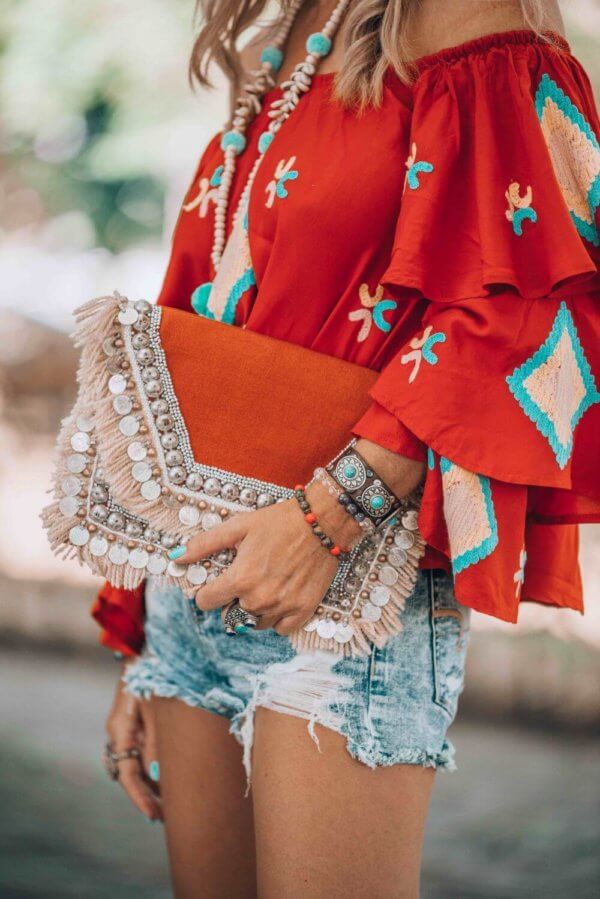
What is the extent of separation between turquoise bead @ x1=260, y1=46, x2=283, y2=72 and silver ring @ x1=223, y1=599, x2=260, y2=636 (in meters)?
0.83

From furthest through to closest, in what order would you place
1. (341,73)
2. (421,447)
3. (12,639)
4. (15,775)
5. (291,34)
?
(12,639) < (15,775) < (291,34) < (341,73) < (421,447)

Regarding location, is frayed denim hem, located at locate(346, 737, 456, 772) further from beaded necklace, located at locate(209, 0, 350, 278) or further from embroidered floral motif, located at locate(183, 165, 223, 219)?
embroidered floral motif, located at locate(183, 165, 223, 219)

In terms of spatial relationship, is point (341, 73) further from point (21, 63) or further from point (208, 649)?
point (21, 63)

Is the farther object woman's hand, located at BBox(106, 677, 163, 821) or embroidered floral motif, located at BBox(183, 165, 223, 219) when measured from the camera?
woman's hand, located at BBox(106, 677, 163, 821)

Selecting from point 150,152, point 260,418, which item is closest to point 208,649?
point 260,418

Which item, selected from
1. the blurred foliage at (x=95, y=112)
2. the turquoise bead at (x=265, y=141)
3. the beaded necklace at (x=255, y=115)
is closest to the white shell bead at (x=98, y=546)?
the beaded necklace at (x=255, y=115)

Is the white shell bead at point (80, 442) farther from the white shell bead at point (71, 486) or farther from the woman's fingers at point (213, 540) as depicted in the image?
the woman's fingers at point (213, 540)

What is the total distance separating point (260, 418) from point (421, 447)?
20 centimetres

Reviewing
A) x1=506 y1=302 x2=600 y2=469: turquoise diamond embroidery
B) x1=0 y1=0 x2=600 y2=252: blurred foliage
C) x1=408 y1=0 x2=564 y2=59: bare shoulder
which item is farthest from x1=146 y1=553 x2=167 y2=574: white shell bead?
x1=0 y1=0 x2=600 y2=252: blurred foliage

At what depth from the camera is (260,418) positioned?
1.10 m

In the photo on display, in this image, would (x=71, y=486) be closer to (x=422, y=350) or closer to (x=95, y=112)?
(x=422, y=350)

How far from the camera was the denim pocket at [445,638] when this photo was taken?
1099mm

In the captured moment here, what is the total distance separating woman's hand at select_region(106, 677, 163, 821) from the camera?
5.07 ft

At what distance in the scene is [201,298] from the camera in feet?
4.57
